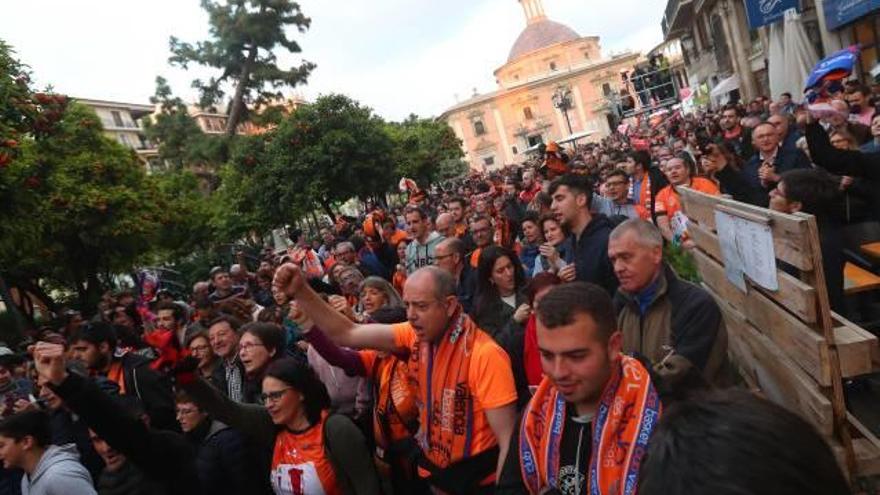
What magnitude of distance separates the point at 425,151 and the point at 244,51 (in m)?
13.0

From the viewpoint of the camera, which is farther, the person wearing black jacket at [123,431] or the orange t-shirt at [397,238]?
the orange t-shirt at [397,238]

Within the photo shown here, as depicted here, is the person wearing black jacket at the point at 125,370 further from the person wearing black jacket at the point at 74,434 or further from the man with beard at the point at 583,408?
the man with beard at the point at 583,408

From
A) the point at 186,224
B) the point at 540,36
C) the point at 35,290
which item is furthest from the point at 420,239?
the point at 540,36

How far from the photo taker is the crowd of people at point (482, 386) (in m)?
1.87

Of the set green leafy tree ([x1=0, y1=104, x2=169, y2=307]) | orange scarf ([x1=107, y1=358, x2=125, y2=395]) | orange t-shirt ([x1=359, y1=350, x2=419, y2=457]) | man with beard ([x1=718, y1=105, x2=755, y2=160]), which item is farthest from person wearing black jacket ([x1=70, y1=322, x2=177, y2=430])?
green leafy tree ([x1=0, y1=104, x2=169, y2=307])

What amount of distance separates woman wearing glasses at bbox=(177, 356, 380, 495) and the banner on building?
15.6 m

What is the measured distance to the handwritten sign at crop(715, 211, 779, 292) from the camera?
2924 millimetres

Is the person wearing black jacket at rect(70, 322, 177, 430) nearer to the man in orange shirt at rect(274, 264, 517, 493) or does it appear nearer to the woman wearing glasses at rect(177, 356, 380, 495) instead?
the woman wearing glasses at rect(177, 356, 380, 495)

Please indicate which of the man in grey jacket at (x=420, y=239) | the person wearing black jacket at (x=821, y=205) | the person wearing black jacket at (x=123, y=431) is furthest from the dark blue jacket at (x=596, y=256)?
the man in grey jacket at (x=420, y=239)

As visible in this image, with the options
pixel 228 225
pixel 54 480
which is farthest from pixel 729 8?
pixel 54 480

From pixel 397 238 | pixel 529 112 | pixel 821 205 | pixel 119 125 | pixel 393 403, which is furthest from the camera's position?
pixel 529 112

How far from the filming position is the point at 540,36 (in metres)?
95.9

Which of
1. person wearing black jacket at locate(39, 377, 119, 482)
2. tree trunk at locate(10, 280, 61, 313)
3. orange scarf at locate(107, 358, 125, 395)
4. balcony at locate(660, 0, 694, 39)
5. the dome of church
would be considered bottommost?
person wearing black jacket at locate(39, 377, 119, 482)

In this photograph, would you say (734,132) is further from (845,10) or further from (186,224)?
(186,224)
